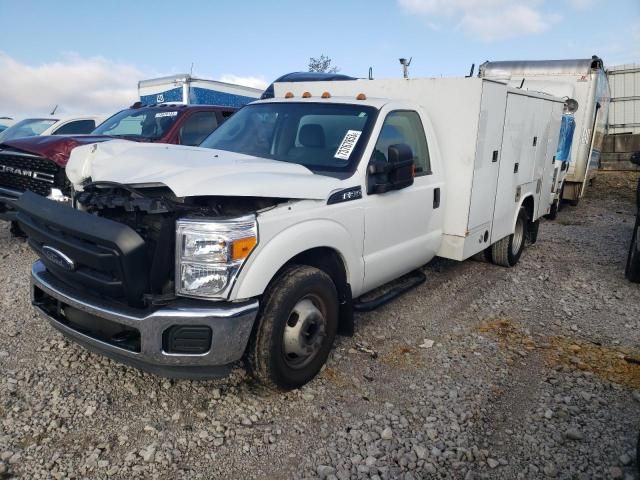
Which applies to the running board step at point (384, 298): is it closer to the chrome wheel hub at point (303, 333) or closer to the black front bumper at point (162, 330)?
the chrome wheel hub at point (303, 333)

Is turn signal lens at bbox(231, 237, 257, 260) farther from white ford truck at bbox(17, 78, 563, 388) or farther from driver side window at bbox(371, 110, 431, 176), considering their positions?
driver side window at bbox(371, 110, 431, 176)

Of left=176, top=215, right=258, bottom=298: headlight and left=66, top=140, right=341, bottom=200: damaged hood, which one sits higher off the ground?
left=66, top=140, right=341, bottom=200: damaged hood

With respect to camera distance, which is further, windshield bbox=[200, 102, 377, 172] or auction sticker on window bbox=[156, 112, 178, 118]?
auction sticker on window bbox=[156, 112, 178, 118]

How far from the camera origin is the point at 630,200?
13.6 meters

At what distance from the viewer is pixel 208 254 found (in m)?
2.80

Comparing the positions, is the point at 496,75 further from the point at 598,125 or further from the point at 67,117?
the point at 67,117

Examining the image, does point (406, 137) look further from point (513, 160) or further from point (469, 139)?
point (513, 160)

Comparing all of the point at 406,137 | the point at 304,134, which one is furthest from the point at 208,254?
the point at 406,137

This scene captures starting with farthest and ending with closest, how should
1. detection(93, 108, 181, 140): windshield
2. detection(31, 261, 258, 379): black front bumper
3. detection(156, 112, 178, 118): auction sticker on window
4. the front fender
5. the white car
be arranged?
the white car, detection(156, 112, 178, 118): auction sticker on window, detection(93, 108, 181, 140): windshield, the front fender, detection(31, 261, 258, 379): black front bumper

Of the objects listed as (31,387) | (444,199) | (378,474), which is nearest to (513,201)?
(444,199)

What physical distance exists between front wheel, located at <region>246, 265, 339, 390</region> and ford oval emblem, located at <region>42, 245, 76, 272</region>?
1.18 metres

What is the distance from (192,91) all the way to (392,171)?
9270 millimetres

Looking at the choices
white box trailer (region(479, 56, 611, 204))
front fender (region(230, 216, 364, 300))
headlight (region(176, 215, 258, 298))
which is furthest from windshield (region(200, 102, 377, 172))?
white box trailer (region(479, 56, 611, 204))

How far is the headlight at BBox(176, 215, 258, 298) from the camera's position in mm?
2793
